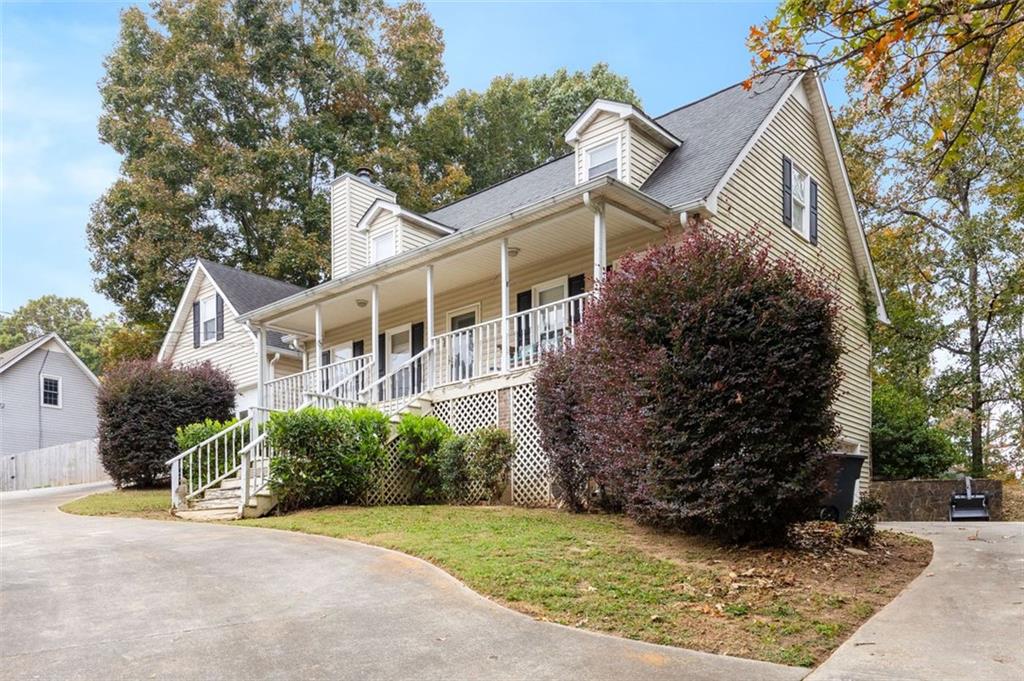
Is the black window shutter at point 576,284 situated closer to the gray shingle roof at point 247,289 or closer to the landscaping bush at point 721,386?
the landscaping bush at point 721,386

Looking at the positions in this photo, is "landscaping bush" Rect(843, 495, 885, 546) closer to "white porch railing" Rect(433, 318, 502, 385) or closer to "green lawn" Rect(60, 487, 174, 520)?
"white porch railing" Rect(433, 318, 502, 385)

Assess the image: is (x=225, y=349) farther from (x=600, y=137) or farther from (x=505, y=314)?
(x=600, y=137)

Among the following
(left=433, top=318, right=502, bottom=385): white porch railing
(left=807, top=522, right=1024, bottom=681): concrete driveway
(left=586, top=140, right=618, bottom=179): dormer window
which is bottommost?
(left=807, top=522, right=1024, bottom=681): concrete driveway

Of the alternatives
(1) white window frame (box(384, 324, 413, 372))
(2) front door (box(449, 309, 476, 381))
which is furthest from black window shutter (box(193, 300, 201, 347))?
(2) front door (box(449, 309, 476, 381))

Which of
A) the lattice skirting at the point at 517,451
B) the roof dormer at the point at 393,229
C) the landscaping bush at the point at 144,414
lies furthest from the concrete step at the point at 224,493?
the roof dormer at the point at 393,229

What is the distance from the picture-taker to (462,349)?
583 inches

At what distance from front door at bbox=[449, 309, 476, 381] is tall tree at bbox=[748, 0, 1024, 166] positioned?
27.3 ft

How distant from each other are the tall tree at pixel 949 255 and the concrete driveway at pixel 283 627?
16503 millimetres

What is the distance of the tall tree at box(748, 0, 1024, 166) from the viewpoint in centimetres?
538

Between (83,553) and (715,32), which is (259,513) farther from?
(715,32)

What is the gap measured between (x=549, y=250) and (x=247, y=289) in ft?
43.6

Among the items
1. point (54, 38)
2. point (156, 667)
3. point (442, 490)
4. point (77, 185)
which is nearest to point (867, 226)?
point (442, 490)

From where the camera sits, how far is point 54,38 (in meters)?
12.2

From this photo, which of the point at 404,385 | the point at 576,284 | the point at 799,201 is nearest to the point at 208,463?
the point at 404,385
